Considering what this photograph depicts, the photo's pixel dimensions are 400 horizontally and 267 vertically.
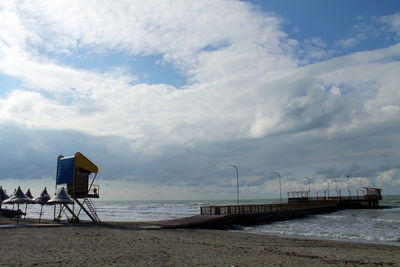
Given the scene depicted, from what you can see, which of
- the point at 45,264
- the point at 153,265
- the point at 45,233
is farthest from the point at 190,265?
the point at 45,233

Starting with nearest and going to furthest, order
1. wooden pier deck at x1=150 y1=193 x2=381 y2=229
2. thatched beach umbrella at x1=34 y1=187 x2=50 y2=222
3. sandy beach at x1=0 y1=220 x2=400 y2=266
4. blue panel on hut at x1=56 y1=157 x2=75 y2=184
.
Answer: sandy beach at x1=0 y1=220 x2=400 y2=266 → blue panel on hut at x1=56 y1=157 x2=75 y2=184 → wooden pier deck at x1=150 y1=193 x2=381 y2=229 → thatched beach umbrella at x1=34 y1=187 x2=50 y2=222

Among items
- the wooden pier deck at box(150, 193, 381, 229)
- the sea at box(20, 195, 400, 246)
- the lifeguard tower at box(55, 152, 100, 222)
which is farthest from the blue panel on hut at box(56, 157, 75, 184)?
the sea at box(20, 195, 400, 246)

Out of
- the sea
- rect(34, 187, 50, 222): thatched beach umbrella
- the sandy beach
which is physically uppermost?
rect(34, 187, 50, 222): thatched beach umbrella

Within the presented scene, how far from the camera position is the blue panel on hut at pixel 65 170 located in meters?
29.5

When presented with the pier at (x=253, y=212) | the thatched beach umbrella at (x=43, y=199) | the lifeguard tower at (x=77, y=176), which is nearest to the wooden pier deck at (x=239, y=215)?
the pier at (x=253, y=212)

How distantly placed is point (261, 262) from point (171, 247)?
5.34 meters

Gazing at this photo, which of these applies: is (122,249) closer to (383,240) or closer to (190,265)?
(190,265)

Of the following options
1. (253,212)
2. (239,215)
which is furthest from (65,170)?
(253,212)

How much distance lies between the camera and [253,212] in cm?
4331

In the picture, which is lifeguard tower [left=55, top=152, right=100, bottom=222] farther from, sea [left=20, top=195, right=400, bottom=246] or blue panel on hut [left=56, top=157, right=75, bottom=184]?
sea [left=20, top=195, right=400, bottom=246]

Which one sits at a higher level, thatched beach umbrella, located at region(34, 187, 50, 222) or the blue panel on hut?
the blue panel on hut

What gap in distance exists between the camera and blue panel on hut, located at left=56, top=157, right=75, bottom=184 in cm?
2950

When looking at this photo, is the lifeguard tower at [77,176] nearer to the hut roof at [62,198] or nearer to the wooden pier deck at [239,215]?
the hut roof at [62,198]

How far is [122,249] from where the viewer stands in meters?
15.8
